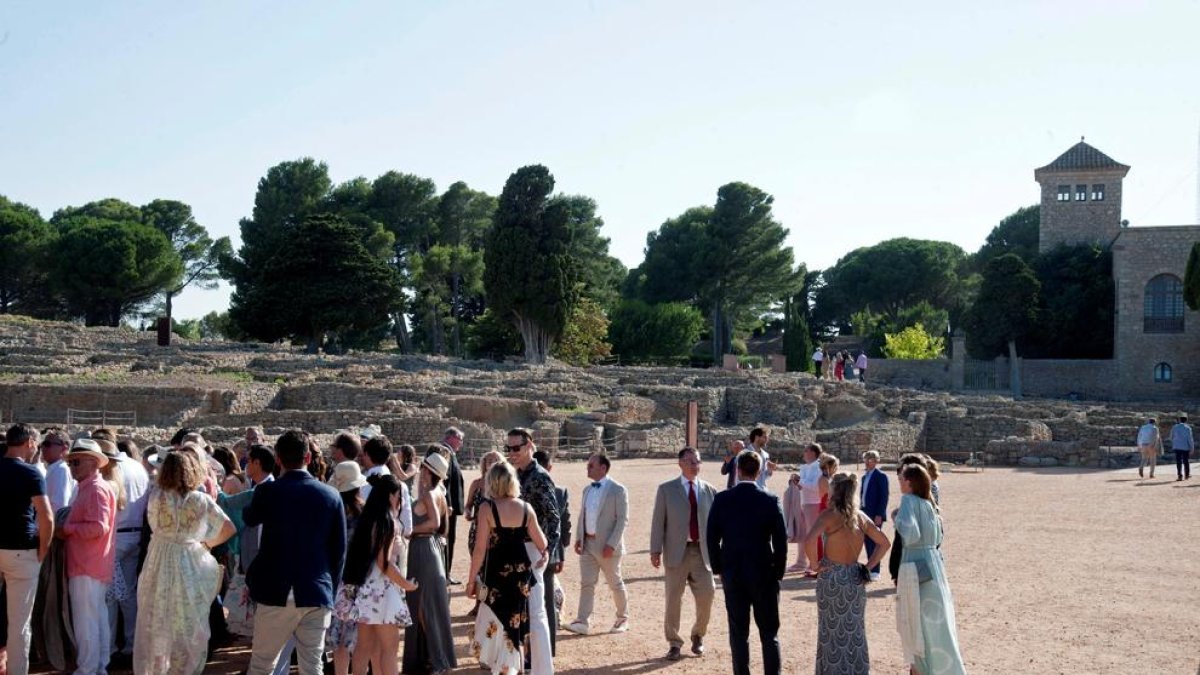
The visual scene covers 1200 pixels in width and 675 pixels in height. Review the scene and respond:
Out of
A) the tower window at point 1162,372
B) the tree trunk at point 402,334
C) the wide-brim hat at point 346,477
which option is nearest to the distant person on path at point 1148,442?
the wide-brim hat at point 346,477

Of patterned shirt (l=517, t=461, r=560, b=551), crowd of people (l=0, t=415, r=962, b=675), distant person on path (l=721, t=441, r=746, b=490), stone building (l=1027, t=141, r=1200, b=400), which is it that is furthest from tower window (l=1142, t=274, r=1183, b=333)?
patterned shirt (l=517, t=461, r=560, b=551)

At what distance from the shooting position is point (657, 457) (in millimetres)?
30062

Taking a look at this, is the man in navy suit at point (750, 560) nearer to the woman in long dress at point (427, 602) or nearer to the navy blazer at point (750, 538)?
the navy blazer at point (750, 538)

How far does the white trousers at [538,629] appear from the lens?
7.74 m

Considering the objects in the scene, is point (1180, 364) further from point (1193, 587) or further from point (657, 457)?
point (1193, 587)

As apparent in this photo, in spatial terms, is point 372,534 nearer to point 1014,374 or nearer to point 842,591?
point 842,591

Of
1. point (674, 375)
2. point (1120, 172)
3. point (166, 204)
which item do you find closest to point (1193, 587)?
point (674, 375)

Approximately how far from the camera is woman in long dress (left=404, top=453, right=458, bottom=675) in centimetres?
830

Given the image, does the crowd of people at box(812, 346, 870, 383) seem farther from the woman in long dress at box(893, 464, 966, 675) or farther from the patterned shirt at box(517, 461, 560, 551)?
the woman in long dress at box(893, 464, 966, 675)

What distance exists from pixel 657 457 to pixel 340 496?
911 inches

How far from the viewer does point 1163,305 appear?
53594 millimetres

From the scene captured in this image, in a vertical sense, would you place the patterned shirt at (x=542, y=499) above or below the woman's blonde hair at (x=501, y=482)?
below

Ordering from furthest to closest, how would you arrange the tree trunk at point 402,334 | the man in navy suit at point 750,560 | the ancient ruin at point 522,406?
the tree trunk at point 402,334
the ancient ruin at point 522,406
the man in navy suit at point 750,560

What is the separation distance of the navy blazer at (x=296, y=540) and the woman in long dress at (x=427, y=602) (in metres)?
1.39
